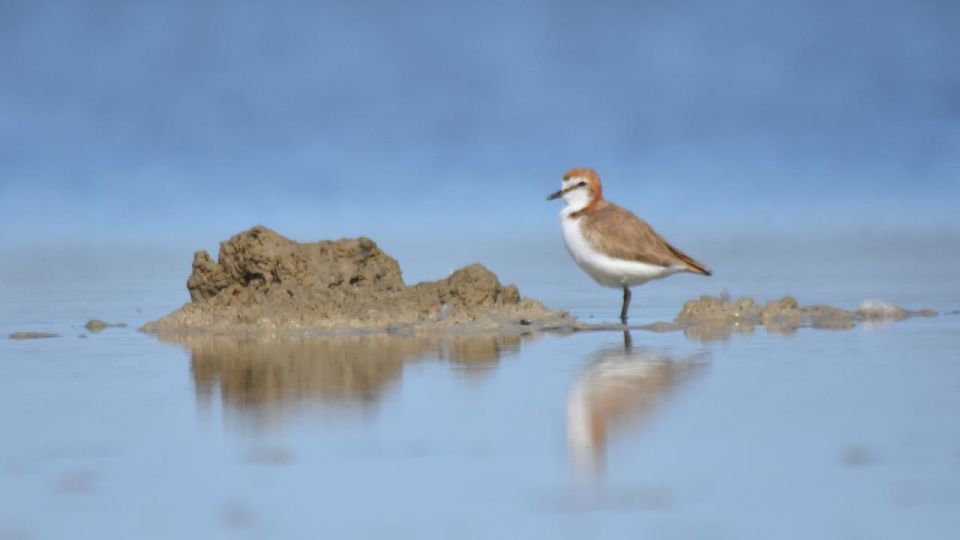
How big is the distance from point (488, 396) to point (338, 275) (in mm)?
5229

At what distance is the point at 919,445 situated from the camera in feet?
A: 20.7

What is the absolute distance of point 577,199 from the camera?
1409cm

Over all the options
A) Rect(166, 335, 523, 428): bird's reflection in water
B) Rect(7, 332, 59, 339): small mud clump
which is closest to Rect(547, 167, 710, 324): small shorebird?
Rect(166, 335, 523, 428): bird's reflection in water

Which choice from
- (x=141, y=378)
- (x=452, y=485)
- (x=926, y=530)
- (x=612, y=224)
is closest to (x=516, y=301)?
(x=612, y=224)

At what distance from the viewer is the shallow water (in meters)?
5.30

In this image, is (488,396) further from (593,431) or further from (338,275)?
(338,275)

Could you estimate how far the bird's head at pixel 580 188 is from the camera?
45.9ft

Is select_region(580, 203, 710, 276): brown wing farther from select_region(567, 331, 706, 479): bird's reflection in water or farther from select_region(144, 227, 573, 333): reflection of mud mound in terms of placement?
select_region(567, 331, 706, 479): bird's reflection in water

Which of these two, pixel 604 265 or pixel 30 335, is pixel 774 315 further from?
pixel 30 335

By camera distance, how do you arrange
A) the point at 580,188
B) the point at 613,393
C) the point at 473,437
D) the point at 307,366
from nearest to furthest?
the point at 473,437, the point at 613,393, the point at 307,366, the point at 580,188

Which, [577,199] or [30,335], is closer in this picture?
[30,335]

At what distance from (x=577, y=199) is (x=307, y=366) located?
5.06 m

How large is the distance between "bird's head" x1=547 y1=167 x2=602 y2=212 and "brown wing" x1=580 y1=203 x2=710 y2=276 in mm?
267

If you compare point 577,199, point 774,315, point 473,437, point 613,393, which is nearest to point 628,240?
point 577,199
